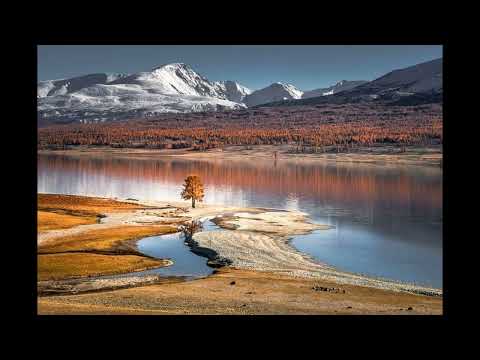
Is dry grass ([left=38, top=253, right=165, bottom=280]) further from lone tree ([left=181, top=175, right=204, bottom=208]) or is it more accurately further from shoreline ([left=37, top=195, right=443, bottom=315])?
lone tree ([left=181, top=175, right=204, bottom=208])

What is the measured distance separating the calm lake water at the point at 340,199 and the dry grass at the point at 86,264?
6.39 feet

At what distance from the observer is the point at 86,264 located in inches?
1008

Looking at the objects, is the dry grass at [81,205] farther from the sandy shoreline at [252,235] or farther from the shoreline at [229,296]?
the shoreline at [229,296]

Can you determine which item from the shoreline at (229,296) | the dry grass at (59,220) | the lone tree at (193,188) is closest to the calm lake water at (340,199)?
the shoreline at (229,296)

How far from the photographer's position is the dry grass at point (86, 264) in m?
23.9

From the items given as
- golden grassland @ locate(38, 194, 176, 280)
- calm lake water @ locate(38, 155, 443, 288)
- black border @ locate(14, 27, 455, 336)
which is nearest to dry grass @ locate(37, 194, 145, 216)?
golden grassland @ locate(38, 194, 176, 280)

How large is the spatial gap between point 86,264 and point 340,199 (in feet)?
131
